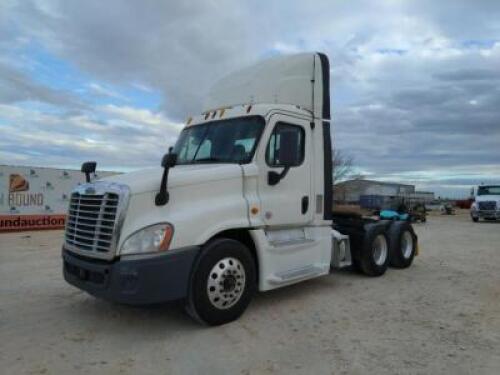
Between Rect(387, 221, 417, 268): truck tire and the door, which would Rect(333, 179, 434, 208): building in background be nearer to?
Rect(387, 221, 417, 268): truck tire

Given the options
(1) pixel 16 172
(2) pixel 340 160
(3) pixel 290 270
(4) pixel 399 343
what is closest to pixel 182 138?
(3) pixel 290 270

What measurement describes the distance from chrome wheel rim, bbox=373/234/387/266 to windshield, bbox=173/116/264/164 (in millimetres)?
3986

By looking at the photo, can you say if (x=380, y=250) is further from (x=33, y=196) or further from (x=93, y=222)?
(x=33, y=196)

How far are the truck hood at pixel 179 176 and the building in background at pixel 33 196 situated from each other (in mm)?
15113

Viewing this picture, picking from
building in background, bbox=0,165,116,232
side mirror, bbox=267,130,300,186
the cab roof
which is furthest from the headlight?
building in background, bbox=0,165,116,232

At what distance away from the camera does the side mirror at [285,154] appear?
631cm

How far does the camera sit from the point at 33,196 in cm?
1969

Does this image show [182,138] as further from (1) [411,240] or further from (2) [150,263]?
(1) [411,240]

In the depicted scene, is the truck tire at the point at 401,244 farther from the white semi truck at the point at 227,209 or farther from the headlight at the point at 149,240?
the headlight at the point at 149,240

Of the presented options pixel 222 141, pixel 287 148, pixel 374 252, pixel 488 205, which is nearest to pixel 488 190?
pixel 488 205

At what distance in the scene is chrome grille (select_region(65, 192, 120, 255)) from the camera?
17.2ft

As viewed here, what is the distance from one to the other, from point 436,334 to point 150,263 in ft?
11.2

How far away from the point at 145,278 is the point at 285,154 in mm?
2529

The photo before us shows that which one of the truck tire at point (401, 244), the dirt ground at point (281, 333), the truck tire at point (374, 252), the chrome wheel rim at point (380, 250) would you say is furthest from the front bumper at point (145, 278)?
the truck tire at point (401, 244)
